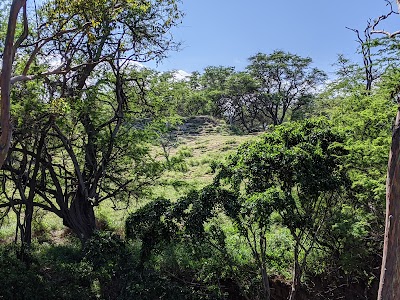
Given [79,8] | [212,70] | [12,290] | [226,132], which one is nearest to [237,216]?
[12,290]

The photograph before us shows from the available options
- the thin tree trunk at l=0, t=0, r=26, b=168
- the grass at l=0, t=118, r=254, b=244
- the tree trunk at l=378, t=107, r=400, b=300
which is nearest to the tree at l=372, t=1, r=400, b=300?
the tree trunk at l=378, t=107, r=400, b=300

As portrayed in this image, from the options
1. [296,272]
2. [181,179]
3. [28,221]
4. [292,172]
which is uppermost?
[292,172]

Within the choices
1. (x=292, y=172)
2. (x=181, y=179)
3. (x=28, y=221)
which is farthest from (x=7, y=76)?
(x=181, y=179)

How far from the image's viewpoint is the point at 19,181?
10148mm

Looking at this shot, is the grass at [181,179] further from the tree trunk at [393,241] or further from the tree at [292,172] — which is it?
the tree trunk at [393,241]

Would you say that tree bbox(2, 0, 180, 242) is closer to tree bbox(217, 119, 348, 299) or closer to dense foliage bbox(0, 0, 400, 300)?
dense foliage bbox(0, 0, 400, 300)

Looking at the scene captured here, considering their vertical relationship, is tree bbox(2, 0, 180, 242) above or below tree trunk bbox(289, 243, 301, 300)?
above

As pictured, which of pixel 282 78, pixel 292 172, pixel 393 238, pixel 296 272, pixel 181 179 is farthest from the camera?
pixel 282 78

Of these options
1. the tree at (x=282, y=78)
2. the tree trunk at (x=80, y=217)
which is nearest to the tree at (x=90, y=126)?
the tree trunk at (x=80, y=217)

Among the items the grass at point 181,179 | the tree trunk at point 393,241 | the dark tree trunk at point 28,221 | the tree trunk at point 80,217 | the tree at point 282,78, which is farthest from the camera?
the tree at point 282,78

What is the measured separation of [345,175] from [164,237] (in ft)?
13.1

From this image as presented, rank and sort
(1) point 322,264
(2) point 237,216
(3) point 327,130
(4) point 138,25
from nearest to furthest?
(2) point 237,216
(3) point 327,130
(1) point 322,264
(4) point 138,25

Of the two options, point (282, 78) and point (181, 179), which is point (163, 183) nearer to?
point (181, 179)

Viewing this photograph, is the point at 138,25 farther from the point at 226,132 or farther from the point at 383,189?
the point at 226,132
